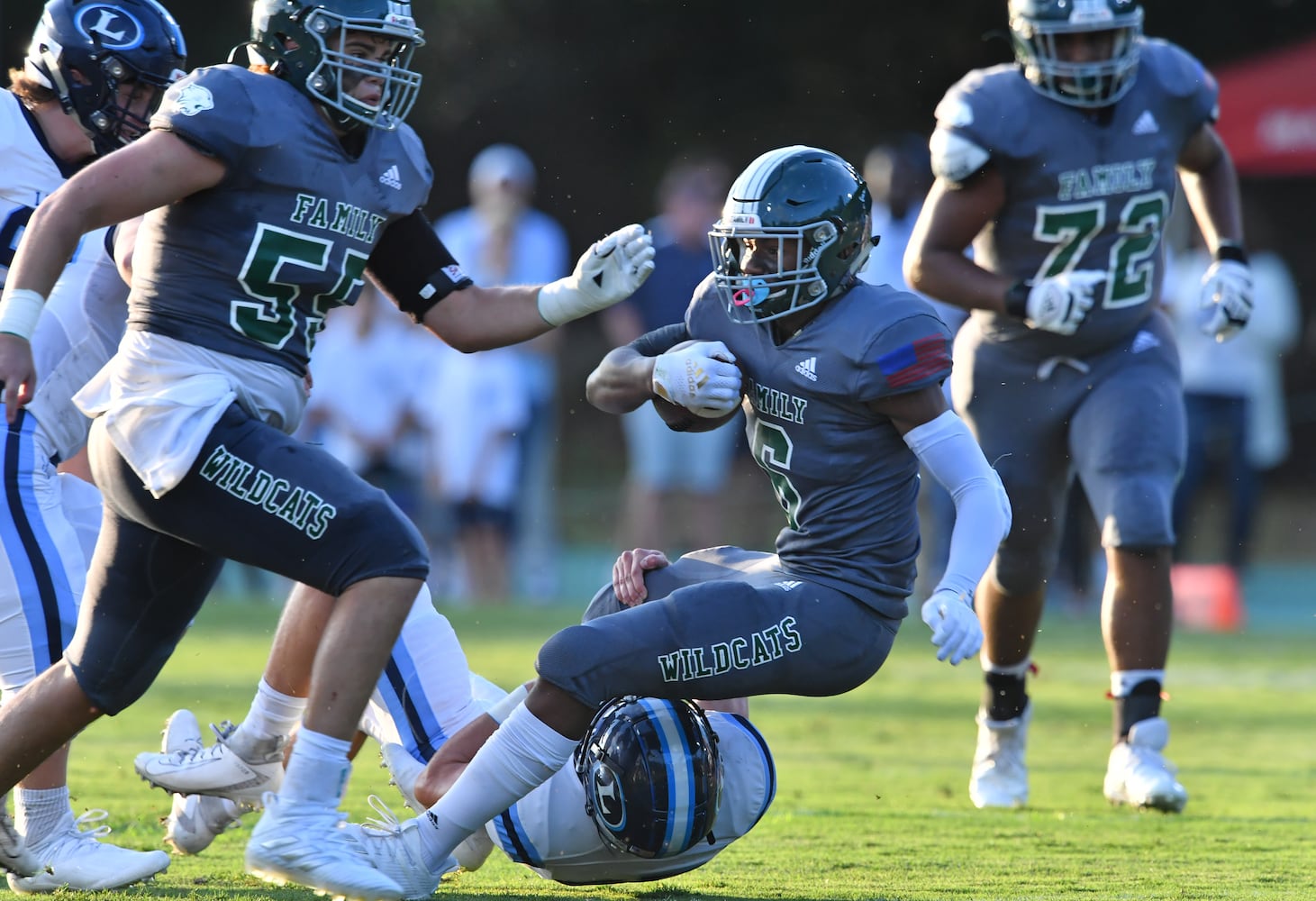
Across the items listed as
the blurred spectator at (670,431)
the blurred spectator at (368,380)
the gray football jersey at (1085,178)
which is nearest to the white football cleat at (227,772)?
the gray football jersey at (1085,178)

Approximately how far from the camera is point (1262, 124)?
1291cm

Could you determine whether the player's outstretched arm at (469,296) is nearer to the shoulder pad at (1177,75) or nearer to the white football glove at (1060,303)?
the white football glove at (1060,303)

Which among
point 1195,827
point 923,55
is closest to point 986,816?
point 1195,827

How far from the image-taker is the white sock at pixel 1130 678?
5.19 metres

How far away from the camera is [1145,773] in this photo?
5.06m

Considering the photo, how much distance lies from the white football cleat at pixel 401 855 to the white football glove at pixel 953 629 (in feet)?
3.63

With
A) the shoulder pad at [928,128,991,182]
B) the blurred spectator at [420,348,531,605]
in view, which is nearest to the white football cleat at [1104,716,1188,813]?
the shoulder pad at [928,128,991,182]

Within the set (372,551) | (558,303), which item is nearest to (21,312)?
(372,551)

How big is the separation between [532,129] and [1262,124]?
8.41 metres

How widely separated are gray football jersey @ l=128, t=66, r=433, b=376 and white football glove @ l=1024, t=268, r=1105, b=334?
2.08 metres

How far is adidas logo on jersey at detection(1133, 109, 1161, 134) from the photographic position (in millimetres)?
5379

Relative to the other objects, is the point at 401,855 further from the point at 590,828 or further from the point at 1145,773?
the point at 1145,773

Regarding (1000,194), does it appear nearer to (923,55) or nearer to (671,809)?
(671,809)

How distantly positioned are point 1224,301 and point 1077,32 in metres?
0.94
